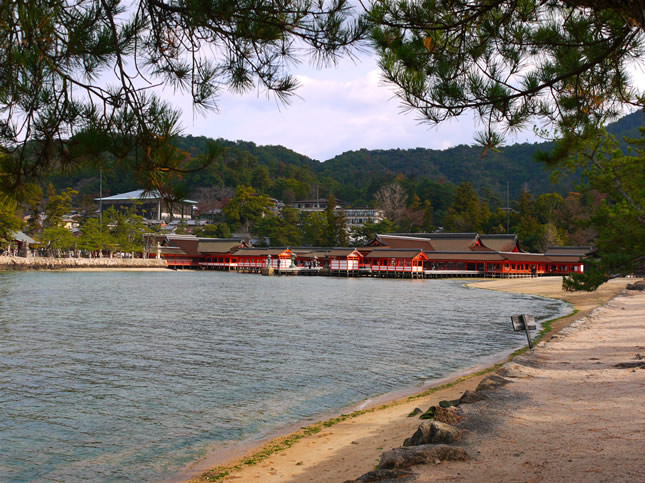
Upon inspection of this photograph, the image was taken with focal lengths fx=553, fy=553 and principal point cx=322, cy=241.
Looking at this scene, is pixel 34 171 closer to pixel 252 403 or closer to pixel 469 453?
pixel 469 453

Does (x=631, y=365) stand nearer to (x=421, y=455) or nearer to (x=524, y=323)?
(x=524, y=323)

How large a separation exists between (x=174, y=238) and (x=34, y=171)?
60333 millimetres

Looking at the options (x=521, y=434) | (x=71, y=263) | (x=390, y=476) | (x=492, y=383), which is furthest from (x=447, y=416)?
(x=71, y=263)

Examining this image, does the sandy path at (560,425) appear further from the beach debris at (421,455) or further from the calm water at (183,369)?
the calm water at (183,369)

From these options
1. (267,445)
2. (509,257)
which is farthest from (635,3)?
(509,257)

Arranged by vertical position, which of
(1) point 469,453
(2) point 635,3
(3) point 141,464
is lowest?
(3) point 141,464

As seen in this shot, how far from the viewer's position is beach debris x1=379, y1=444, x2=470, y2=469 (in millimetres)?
4320

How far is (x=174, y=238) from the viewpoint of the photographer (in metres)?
62.6

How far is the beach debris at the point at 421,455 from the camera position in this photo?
4.32 m

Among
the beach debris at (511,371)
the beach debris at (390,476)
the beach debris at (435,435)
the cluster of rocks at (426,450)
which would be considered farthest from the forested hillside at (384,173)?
the beach debris at (390,476)

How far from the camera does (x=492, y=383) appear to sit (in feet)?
24.0

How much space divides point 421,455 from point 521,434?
1296mm

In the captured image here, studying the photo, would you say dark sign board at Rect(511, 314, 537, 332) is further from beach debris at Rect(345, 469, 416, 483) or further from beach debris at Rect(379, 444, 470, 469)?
beach debris at Rect(345, 469, 416, 483)

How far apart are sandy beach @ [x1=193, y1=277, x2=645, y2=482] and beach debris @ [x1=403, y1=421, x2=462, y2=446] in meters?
0.16
